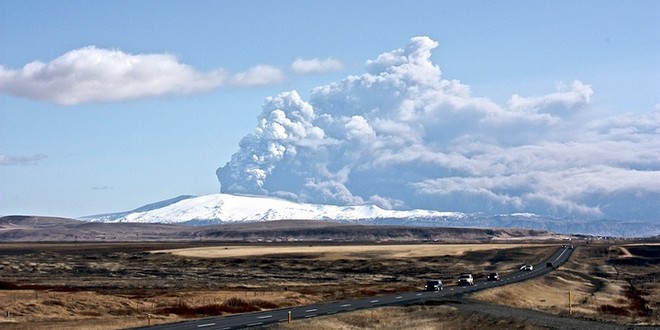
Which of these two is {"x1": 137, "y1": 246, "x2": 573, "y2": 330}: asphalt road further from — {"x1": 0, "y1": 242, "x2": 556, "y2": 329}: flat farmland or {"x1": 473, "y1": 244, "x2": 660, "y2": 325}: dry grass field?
{"x1": 473, "y1": 244, "x2": 660, "y2": 325}: dry grass field

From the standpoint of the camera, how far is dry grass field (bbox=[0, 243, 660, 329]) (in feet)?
210

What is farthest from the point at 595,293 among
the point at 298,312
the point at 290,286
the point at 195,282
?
the point at 195,282

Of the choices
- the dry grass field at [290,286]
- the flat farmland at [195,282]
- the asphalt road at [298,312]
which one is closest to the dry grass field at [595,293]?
the dry grass field at [290,286]

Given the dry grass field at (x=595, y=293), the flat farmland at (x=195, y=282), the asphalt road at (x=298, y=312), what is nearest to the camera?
the asphalt road at (x=298, y=312)

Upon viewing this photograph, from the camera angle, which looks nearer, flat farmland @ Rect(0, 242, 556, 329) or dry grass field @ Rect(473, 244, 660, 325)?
flat farmland @ Rect(0, 242, 556, 329)

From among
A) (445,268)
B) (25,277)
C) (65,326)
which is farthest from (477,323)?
(445,268)

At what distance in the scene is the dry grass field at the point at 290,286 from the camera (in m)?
63.9

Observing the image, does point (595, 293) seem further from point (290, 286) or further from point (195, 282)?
point (195, 282)

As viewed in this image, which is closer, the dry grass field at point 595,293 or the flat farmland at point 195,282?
the flat farmland at point 195,282

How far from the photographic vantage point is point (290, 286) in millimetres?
103562

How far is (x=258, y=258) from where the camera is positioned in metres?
185

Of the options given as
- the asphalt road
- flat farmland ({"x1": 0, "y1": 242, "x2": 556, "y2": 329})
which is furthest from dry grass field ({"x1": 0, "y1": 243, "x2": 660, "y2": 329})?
the asphalt road

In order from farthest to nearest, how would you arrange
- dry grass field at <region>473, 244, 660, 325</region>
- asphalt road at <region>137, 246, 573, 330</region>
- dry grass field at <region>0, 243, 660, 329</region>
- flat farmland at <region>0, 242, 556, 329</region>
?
dry grass field at <region>473, 244, 660, 325</region>, flat farmland at <region>0, 242, 556, 329</region>, dry grass field at <region>0, 243, 660, 329</region>, asphalt road at <region>137, 246, 573, 330</region>

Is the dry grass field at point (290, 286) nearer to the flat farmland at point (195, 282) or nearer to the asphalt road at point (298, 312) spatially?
the flat farmland at point (195, 282)
